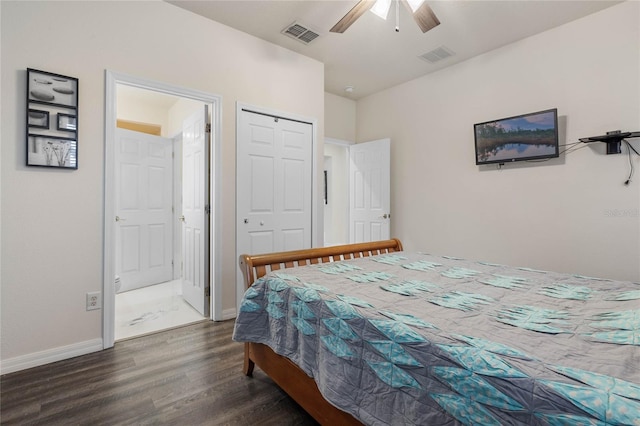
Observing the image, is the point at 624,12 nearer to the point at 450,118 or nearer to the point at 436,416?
the point at 450,118

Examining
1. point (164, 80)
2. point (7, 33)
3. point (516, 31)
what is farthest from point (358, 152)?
point (7, 33)

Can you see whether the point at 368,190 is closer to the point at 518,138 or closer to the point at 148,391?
the point at 518,138

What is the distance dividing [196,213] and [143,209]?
145 cm

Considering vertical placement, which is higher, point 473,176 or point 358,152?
point 358,152

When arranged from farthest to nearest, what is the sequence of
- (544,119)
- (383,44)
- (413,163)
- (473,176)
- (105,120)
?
(413,163), (473,176), (383,44), (544,119), (105,120)

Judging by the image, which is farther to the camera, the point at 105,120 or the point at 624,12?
the point at 624,12

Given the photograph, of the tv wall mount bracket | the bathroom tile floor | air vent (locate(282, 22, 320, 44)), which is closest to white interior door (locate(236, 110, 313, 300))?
the bathroom tile floor

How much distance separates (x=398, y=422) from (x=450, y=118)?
3.66m

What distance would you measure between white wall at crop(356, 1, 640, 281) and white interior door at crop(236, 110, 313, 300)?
155 centimetres

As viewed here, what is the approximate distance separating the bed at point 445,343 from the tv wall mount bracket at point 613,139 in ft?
5.20

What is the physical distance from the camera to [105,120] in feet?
7.58

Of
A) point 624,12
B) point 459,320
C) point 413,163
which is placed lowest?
point 459,320

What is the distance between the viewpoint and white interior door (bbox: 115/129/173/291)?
12.7 feet

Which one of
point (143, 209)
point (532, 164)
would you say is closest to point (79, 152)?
point (143, 209)
